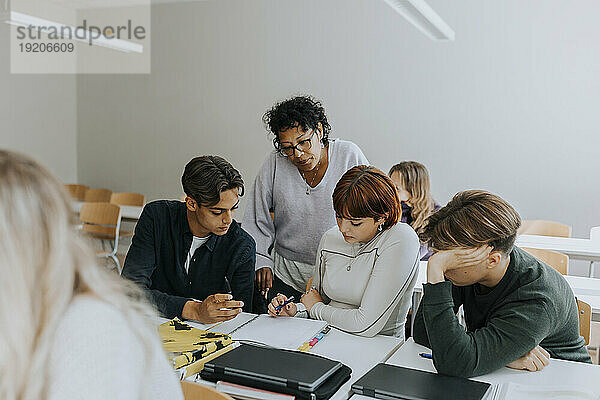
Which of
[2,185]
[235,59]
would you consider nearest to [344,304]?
[2,185]

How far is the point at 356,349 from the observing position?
69.2 inches

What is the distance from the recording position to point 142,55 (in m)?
6.64

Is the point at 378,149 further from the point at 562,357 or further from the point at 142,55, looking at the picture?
the point at 562,357

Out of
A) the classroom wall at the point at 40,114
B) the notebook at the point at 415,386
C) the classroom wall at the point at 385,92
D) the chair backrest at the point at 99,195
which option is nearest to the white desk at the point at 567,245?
the classroom wall at the point at 385,92

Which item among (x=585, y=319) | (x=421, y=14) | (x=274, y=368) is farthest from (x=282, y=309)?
(x=421, y=14)

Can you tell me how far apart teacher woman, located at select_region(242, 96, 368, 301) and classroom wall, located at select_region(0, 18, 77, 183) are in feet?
13.8

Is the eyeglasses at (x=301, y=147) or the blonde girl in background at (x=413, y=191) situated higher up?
the eyeglasses at (x=301, y=147)

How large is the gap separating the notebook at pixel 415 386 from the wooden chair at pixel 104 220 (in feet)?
13.1

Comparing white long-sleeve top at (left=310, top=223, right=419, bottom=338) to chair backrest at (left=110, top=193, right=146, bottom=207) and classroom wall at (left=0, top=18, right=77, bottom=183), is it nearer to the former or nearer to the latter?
chair backrest at (left=110, top=193, right=146, bottom=207)

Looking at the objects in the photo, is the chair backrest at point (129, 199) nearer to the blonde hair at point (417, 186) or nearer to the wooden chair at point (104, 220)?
the wooden chair at point (104, 220)

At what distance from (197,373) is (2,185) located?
0.92m

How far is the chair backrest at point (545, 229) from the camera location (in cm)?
444

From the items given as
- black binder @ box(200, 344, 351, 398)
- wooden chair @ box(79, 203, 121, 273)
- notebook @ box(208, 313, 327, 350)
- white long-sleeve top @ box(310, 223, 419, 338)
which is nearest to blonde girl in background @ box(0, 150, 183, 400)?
black binder @ box(200, 344, 351, 398)

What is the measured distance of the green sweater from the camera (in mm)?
1490
